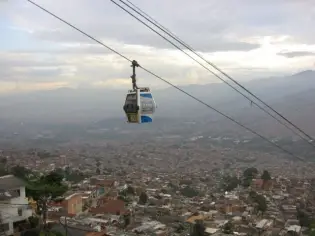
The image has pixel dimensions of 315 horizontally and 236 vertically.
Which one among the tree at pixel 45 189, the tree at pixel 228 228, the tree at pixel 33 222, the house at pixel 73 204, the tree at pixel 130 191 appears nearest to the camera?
the tree at pixel 45 189

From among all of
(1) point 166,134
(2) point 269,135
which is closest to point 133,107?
(2) point 269,135

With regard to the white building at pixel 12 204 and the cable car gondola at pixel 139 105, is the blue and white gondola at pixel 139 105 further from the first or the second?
the white building at pixel 12 204

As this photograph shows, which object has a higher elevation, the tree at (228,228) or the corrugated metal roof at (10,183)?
the corrugated metal roof at (10,183)

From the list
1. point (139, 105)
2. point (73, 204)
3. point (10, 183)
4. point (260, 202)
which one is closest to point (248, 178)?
point (260, 202)

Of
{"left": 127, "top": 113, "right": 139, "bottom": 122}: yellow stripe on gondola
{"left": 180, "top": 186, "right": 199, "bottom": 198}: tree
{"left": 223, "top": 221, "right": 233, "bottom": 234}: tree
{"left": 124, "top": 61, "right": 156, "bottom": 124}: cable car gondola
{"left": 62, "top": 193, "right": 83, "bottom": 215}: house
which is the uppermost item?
{"left": 124, "top": 61, "right": 156, "bottom": 124}: cable car gondola

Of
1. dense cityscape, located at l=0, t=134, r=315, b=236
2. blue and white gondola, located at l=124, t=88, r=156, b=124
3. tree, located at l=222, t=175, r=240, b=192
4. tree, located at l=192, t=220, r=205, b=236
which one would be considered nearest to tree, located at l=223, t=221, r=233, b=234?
dense cityscape, located at l=0, t=134, r=315, b=236

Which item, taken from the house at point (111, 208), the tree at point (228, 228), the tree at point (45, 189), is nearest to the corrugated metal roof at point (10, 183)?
the tree at point (45, 189)

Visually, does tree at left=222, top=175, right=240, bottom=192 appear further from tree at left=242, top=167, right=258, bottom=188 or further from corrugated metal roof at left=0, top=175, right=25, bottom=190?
corrugated metal roof at left=0, top=175, right=25, bottom=190
